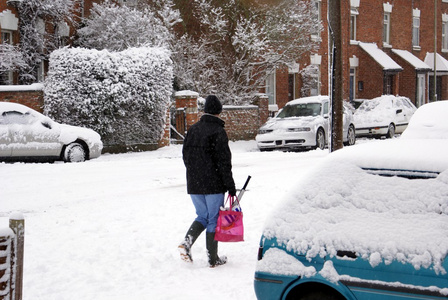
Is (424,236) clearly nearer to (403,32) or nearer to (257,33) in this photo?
(257,33)

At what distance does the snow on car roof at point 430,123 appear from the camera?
36.6 ft

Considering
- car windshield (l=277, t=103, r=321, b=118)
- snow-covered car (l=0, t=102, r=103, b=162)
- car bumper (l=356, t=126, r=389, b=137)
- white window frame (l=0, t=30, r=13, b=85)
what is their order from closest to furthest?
snow-covered car (l=0, t=102, r=103, b=162) → car windshield (l=277, t=103, r=321, b=118) → white window frame (l=0, t=30, r=13, b=85) → car bumper (l=356, t=126, r=389, b=137)

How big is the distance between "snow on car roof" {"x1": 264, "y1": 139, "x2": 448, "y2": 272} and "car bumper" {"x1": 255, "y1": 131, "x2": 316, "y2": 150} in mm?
14932

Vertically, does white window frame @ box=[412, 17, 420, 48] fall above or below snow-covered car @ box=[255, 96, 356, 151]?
above

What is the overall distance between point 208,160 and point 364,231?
2.70 meters

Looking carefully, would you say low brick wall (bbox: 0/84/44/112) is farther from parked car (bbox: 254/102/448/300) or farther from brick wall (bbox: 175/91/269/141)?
parked car (bbox: 254/102/448/300)

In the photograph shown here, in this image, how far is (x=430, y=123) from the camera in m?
11.6

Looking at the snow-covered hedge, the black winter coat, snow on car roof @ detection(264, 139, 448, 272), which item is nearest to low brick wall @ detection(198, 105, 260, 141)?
the snow-covered hedge

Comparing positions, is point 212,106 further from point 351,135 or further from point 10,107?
point 351,135

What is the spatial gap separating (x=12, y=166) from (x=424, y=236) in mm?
12315

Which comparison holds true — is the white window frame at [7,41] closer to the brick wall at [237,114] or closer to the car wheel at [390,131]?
the brick wall at [237,114]

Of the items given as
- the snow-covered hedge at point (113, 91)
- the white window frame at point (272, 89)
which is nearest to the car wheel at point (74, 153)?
the snow-covered hedge at point (113, 91)

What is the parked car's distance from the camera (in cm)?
407

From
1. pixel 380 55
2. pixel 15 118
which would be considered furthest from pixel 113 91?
pixel 380 55
